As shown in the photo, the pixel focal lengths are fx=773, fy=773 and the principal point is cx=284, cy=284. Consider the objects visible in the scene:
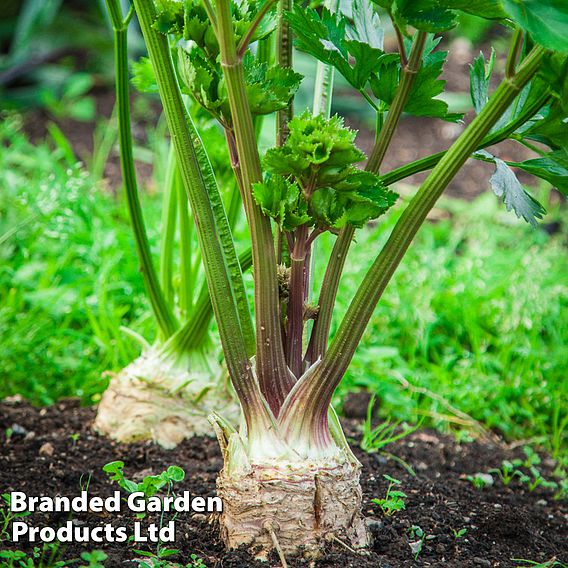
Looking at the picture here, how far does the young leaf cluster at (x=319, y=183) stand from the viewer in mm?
1060

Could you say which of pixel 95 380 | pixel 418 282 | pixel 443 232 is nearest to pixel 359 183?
pixel 95 380

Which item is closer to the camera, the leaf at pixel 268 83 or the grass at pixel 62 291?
the leaf at pixel 268 83

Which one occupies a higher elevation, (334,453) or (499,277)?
(499,277)

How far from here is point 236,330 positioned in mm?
1216

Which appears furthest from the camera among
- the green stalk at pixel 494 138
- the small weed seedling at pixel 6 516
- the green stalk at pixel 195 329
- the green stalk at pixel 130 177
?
the green stalk at pixel 195 329

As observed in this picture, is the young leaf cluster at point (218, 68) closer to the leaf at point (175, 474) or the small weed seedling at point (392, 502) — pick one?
the leaf at point (175, 474)

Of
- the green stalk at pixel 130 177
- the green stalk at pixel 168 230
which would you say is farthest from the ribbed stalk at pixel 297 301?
the green stalk at pixel 168 230

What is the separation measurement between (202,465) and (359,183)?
816 mm

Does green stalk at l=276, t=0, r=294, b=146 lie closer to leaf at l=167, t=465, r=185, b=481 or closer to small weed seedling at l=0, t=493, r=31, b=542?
leaf at l=167, t=465, r=185, b=481

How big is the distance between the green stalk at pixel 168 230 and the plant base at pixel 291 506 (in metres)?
0.70

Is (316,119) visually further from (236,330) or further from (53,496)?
(53,496)

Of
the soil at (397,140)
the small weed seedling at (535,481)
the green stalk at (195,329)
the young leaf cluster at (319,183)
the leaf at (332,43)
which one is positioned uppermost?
the soil at (397,140)

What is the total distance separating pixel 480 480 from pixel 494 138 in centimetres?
89

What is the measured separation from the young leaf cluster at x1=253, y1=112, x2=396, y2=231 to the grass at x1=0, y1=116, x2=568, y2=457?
1.14 m
